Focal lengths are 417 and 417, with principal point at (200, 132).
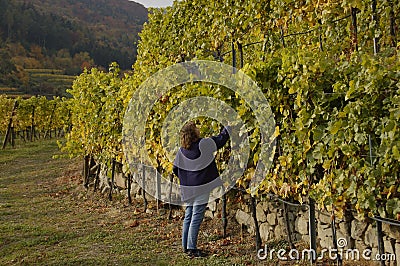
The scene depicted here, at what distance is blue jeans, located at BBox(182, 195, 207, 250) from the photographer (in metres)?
5.16

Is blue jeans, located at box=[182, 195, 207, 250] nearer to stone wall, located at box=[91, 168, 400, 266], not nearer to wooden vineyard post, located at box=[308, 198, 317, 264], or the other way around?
stone wall, located at box=[91, 168, 400, 266]

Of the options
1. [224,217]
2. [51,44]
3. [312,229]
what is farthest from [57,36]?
[312,229]

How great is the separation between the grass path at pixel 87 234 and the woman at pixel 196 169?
40cm

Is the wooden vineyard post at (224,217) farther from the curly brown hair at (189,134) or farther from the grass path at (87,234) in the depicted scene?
the curly brown hair at (189,134)

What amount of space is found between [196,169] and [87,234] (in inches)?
99.7

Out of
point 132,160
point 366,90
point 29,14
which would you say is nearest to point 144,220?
point 132,160

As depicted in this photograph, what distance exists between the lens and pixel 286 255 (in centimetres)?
480

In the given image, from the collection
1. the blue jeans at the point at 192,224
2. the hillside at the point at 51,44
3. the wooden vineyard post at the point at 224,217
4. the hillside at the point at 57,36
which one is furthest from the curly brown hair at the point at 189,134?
the hillside at the point at 57,36

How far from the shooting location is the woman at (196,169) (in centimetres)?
514

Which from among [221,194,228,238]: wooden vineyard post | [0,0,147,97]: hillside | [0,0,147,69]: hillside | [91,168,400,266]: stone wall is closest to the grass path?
[221,194,228,238]: wooden vineyard post

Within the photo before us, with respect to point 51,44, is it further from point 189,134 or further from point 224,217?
point 189,134

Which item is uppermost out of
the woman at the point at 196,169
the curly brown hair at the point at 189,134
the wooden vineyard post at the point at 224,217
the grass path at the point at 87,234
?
the curly brown hair at the point at 189,134

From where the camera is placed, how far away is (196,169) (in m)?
5.17

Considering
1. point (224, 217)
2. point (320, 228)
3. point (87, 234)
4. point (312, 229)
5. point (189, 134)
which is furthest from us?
point (87, 234)
